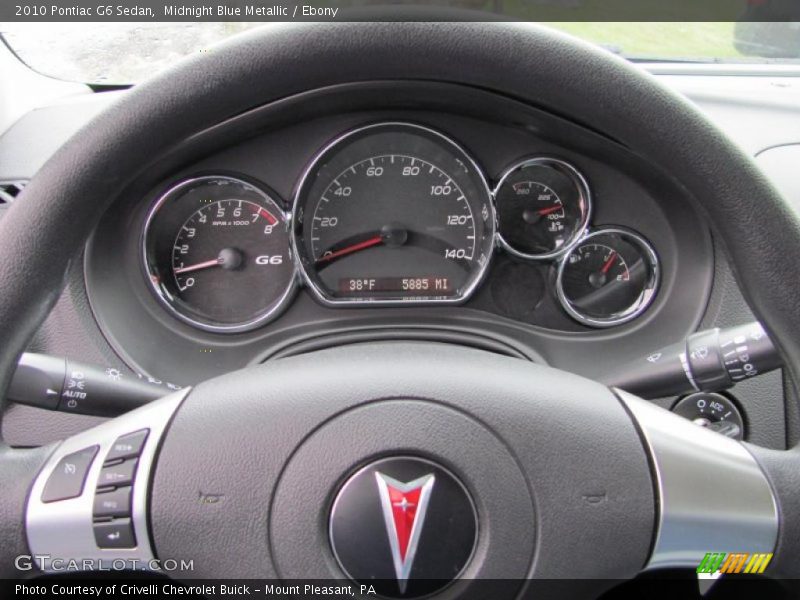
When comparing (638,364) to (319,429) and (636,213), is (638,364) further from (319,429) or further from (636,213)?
(319,429)

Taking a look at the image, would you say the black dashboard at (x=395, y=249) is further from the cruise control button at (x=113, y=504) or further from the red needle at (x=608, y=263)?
the cruise control button at (x=113, y=504)

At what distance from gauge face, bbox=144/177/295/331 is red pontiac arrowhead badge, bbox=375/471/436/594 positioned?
1.32m

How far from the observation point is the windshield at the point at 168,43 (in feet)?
7.70

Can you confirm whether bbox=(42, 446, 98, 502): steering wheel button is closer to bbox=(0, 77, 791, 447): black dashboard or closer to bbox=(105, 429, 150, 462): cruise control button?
bbox=(105, 429, 150, 462): cruise control button

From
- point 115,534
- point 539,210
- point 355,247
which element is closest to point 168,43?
point 355,247

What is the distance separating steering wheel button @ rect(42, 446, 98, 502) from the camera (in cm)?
121

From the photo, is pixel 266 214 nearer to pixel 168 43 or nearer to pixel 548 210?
pixel 168 43

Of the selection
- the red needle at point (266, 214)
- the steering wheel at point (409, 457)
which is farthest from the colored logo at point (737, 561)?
the red needle at point (266, 214)

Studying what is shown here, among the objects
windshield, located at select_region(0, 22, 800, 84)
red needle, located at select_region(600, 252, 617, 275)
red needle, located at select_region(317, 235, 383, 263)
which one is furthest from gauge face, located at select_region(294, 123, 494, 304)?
windshield, located at select_region(0, 22, 800, 84)

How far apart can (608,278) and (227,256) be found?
1.16 meters

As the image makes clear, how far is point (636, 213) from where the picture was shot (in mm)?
2477

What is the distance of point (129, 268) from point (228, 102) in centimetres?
122

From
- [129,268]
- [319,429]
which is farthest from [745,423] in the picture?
[129,268]

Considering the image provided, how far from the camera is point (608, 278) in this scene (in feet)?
8.43
